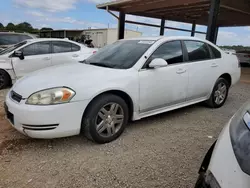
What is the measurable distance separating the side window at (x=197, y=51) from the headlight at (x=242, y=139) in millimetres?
3025

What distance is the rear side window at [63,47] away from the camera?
23.9ft

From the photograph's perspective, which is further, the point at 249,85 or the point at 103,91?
the point at 249,85

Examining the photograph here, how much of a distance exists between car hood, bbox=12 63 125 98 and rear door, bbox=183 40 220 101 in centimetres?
160

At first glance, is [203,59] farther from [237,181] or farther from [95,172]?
[237,181]

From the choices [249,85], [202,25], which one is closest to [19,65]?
[249,85]

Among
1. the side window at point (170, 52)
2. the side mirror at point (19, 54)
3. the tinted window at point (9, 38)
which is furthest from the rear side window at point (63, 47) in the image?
the side window at point (170, 52)

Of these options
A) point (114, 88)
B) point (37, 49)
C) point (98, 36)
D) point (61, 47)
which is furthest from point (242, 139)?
point (98, 36)

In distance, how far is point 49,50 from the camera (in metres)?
7.13

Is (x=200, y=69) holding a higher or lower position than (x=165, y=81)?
higher

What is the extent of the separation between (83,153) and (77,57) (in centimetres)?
515

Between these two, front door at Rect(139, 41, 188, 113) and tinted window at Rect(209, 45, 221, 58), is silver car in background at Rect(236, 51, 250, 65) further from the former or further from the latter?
front door at Rect(139, 41, 188, 113)

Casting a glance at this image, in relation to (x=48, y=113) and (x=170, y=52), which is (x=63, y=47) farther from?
(x=48, y=113)

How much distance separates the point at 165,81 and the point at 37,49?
4.79 metres

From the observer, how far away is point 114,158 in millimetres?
2854
